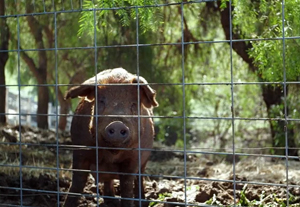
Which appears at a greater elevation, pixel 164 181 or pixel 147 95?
pixel 147 95

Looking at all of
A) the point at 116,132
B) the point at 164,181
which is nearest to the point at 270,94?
the point at 164,181

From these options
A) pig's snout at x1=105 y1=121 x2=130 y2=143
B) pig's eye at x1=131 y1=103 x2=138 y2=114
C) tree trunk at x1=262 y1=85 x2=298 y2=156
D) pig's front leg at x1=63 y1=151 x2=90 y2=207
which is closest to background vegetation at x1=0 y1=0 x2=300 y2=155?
tree trunk at x1=262 y1=85 x2=298 y2=156

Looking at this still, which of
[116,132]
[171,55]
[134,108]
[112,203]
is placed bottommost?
[112,203]

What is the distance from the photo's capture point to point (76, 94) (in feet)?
17.3

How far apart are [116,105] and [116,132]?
55 centimetres

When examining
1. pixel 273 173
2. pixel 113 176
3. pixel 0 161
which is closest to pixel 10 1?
pixel 0 161

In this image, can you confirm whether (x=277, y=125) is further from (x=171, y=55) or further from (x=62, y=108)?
(x=62, y=108)

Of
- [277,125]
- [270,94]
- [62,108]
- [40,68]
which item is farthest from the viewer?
[62,108]

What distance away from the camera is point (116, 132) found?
179 inches

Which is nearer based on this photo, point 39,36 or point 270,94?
point 270,94

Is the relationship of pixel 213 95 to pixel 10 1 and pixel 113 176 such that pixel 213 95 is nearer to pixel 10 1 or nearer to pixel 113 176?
pixel 10 1

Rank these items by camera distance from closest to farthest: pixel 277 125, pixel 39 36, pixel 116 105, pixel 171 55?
pixel 116 105
pixel 277 125
pixel 39 36
pixel 171 55

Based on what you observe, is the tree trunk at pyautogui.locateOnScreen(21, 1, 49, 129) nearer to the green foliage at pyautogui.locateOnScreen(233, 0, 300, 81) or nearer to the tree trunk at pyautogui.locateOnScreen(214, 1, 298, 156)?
the tree trunk at pyautogui.locateOnScreen(214, 1, 298, 156)

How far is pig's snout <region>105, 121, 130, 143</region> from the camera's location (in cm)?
454
